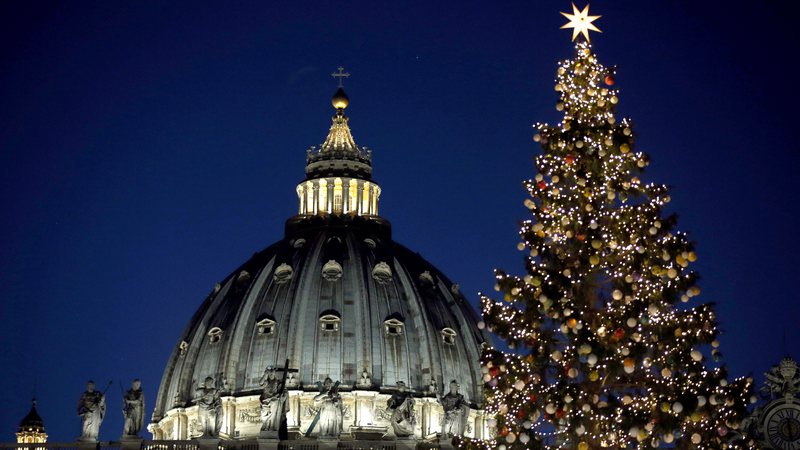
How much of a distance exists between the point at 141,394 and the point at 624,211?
4213 centimetres

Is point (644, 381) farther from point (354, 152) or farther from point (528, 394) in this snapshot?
point (354, 152)

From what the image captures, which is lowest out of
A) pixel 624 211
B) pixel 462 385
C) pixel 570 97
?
pixel 624 211

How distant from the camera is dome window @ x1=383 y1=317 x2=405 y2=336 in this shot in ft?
370


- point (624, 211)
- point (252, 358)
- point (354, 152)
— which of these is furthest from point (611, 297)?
point (354, 152)

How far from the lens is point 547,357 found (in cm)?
3541

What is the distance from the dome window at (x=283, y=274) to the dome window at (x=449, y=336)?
36.3 feet

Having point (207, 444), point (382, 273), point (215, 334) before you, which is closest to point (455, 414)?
point (207, 444)

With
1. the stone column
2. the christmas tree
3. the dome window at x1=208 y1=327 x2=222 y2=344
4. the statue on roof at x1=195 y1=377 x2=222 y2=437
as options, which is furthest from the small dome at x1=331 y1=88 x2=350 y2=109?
the christmas tree

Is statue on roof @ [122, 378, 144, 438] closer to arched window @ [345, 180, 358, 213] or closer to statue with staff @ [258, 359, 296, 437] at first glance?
statue with staff @ [258, 359, 296, 437]

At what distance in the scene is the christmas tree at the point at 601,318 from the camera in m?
34.5

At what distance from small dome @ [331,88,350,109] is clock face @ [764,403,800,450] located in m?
68.2

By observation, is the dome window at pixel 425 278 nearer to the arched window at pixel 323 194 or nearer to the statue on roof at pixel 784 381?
the arched window at pixel 323 194

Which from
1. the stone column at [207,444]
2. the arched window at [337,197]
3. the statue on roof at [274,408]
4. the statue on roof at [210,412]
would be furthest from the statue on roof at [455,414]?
the arched window at [337,197]

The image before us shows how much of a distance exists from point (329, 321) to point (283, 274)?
572cm
